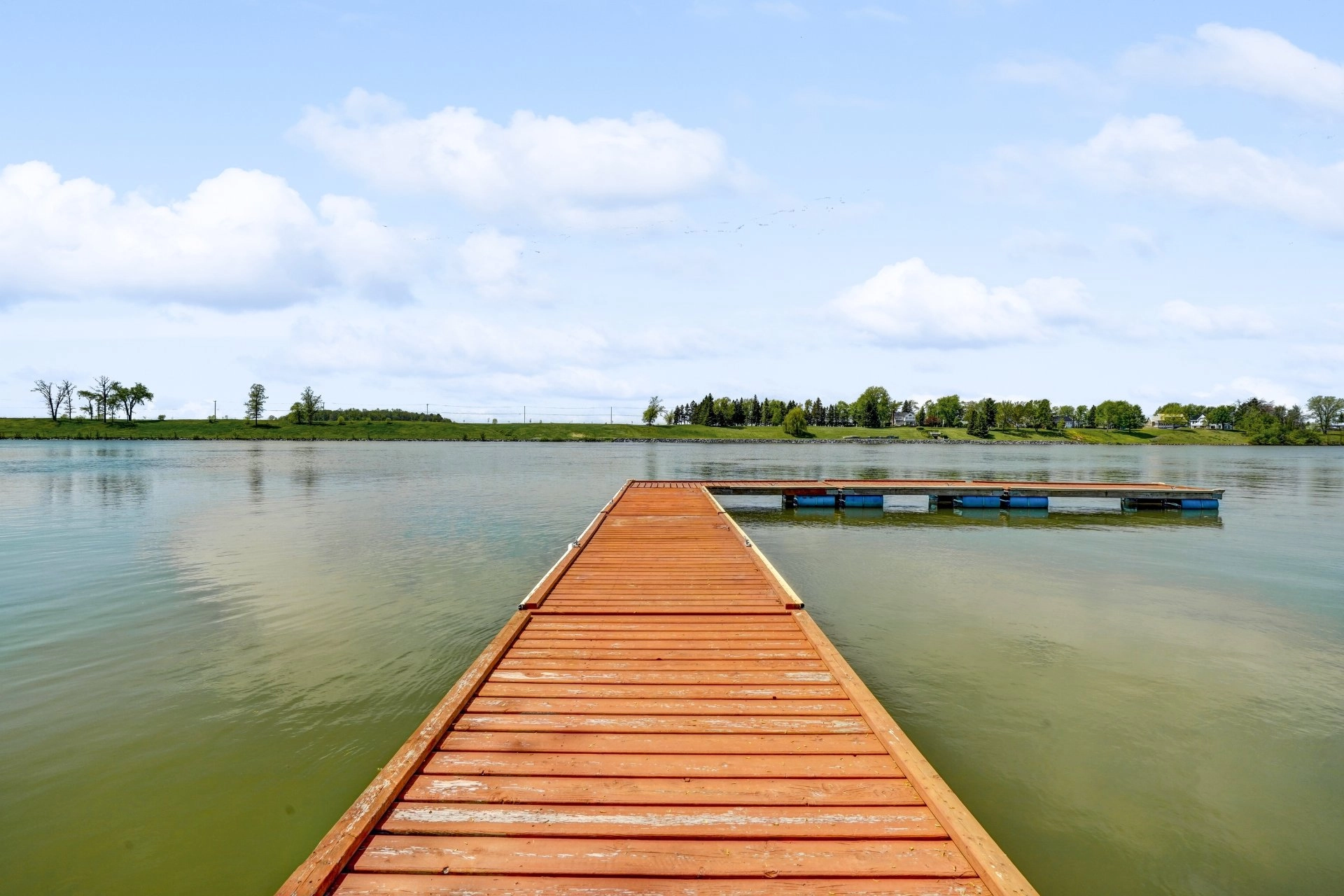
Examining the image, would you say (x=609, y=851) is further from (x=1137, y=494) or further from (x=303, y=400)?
(x=303, y=400)

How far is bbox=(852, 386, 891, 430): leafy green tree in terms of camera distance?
606 ft

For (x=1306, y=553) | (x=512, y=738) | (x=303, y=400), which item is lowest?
(x=1306, y=553)

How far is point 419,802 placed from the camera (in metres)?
4.27

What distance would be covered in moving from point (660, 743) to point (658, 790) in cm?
67

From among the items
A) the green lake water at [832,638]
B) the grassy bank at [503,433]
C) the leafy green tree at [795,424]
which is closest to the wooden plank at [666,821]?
the green lake water at [832,638]

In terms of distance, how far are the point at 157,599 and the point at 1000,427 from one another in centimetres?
19006

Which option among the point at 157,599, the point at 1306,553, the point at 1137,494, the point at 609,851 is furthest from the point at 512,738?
the point at 1137,494

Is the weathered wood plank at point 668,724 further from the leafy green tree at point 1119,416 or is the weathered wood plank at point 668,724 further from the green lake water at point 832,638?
the leafy green tree at point 1119,416

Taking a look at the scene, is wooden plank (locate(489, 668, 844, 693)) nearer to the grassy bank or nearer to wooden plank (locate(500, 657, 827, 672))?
wooden plank (locate(500, 657, 827, 672))

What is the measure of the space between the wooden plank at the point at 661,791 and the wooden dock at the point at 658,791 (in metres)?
0.01

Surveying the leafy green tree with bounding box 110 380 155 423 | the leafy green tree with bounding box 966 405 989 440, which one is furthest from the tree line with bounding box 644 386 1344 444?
the leafy green tree with bounding box 110 380 155 423

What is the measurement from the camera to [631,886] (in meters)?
3.58

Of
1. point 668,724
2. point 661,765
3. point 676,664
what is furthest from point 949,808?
point 676,664

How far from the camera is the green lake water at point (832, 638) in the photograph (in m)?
5.62
